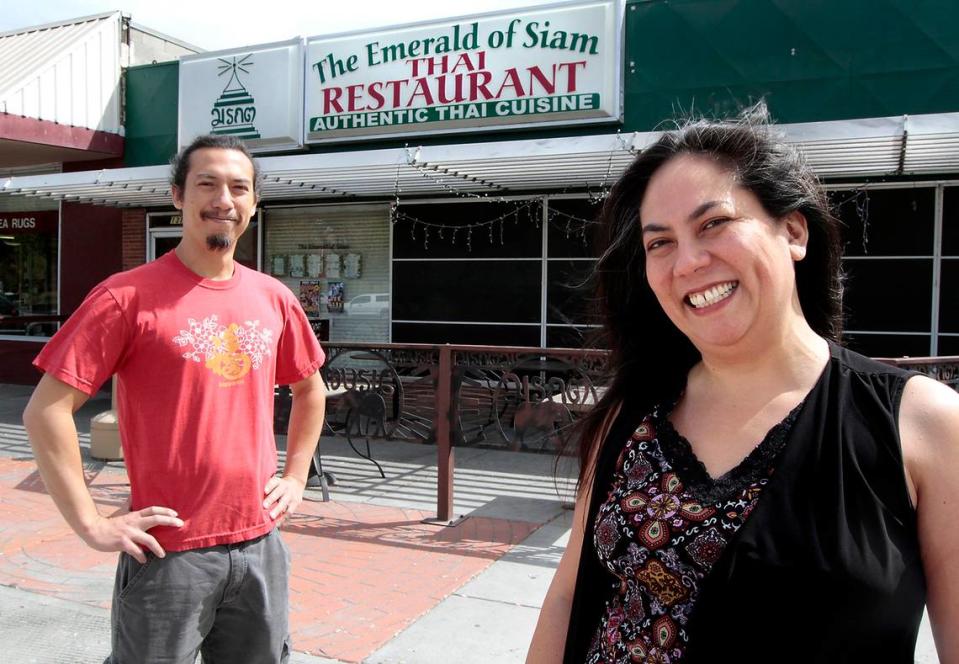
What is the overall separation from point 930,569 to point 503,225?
9.19 m

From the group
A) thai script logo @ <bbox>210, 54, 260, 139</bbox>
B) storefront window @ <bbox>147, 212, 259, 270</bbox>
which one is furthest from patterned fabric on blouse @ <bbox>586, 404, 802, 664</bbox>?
storefront window @ <bbox>147, 212, 259, 270</bbox>

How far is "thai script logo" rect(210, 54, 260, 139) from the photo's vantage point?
10766 millimetres

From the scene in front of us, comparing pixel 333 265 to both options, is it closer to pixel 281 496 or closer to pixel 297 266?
pixel 297 266

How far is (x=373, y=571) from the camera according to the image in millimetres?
5035

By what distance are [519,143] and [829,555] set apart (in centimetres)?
667

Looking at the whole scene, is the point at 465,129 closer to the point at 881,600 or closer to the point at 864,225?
the point at 864,225

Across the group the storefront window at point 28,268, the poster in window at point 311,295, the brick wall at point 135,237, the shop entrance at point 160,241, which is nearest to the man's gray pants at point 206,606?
the poster in window at point 311,295

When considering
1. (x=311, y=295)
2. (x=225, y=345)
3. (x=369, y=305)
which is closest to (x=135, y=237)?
(x=311, y=295)

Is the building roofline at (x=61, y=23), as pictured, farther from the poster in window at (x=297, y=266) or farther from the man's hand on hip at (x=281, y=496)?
the man's hand on hip at (x=281, y=496)

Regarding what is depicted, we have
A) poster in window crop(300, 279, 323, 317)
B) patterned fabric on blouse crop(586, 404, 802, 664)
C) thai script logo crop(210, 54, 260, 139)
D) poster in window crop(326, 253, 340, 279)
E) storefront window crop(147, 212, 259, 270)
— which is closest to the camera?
patterned fabric on blouse crop(586, 404, 802, 664)

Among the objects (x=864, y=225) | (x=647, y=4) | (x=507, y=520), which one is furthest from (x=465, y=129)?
(x=507, y=520)

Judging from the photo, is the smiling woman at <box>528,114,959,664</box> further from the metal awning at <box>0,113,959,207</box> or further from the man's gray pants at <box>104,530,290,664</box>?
the metal awning at <box>0,113,959,207</box>

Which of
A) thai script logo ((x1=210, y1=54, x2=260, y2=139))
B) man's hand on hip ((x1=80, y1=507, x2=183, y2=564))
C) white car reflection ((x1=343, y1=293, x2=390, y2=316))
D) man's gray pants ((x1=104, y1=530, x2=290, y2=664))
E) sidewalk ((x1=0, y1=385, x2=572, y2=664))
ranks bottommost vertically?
sidewalk ((x1=0, y1=385, x2=572, y2=664))

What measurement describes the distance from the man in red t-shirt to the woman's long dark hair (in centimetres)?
110
